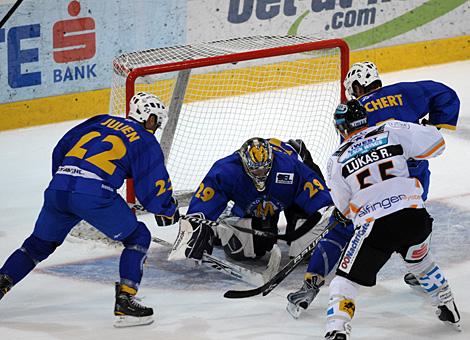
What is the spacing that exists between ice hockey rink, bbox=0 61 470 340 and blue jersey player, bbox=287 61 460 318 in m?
0.21

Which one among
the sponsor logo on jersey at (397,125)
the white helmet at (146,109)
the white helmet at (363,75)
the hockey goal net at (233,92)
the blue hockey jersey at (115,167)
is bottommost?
the hockey goal net at (233,92)

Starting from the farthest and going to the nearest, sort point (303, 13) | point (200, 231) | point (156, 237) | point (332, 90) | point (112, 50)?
point (303, 13)
point (112, 50)
point (332, 90)
point (156, 237)
point (200, 231)

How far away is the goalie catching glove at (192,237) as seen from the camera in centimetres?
579

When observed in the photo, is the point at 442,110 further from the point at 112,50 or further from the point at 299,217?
the point at 112,50

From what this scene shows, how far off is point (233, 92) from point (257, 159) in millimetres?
2875

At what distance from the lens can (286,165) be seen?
599 cm

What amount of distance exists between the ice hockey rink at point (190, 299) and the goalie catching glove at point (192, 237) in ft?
0.63

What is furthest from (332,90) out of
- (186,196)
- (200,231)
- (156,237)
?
(200,231)

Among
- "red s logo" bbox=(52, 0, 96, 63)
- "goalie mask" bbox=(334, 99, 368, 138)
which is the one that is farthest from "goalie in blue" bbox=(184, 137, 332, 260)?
"red s logo" bbox=(52, 0, 96, 63)

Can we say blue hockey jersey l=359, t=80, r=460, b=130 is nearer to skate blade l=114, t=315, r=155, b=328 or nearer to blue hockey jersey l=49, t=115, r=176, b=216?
blue hockey jersey l=49, t=115, r=176, b=216

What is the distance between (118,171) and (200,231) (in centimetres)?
69

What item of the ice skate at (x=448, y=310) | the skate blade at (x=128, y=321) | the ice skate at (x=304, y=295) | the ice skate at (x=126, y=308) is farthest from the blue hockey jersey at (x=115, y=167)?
the ice skate at (x=448, y=310)

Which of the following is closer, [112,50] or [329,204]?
[329,204]

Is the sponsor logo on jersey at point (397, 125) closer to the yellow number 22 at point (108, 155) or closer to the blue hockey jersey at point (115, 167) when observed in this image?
the blue hockey jersey at point (115, 167)
